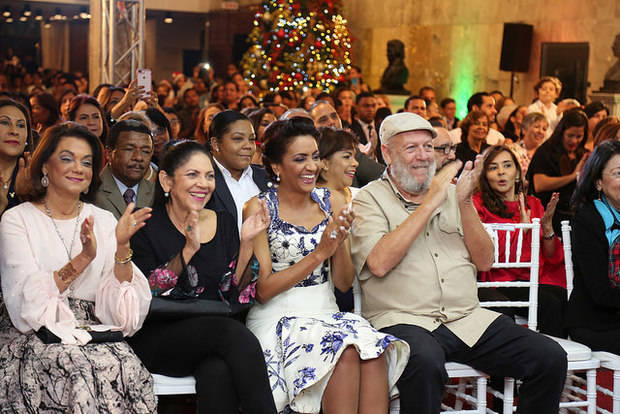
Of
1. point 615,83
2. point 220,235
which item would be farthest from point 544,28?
point 220,235

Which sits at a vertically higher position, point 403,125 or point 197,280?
point 403,125

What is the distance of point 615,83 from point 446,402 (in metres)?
8.68

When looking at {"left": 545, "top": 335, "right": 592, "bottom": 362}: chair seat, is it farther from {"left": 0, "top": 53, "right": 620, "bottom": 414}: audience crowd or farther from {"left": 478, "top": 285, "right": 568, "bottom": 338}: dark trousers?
{"left": 478, "top": 285, "right": 568, "bottom": 338}: dark trousers

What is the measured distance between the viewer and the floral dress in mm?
3537

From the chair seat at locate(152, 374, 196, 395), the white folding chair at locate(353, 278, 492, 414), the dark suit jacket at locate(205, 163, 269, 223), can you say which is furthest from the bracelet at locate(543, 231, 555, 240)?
the chair seat at locate(152, 374, 196, 395)

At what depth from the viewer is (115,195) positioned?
4.62 metres

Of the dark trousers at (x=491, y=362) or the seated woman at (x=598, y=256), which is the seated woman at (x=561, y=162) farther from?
the dark trousers at (x=491, y=362)

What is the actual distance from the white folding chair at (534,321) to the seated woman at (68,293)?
64.9 inches

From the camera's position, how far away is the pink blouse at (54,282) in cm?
347

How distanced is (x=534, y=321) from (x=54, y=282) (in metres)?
2.21

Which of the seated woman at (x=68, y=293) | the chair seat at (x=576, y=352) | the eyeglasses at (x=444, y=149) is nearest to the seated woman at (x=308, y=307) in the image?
the seated woman at (x=68, y=293)

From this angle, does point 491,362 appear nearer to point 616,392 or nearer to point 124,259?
point 616,392

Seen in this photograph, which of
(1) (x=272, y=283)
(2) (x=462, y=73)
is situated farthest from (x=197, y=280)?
(2) (x=462, y=73)

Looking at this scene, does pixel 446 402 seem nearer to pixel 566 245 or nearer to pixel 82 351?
pixel 566 245
